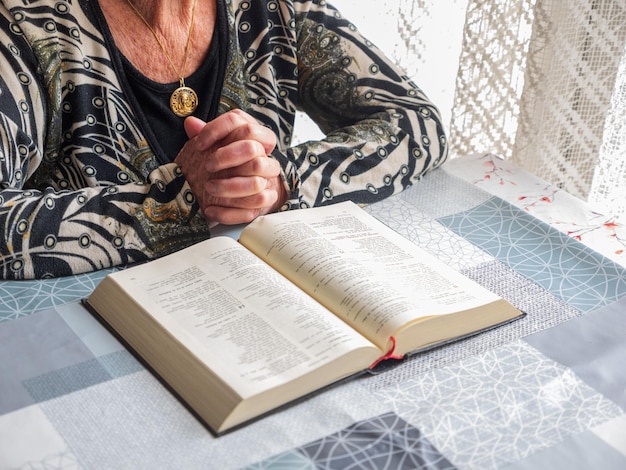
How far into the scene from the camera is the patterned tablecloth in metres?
0.66

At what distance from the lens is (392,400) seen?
0.72m

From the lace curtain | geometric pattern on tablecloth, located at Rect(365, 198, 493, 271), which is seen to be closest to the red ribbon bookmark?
geometric pattern on tablecloth, located at Rect(365, 198, 493, 271)

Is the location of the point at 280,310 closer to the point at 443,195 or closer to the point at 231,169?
the point at 231,169

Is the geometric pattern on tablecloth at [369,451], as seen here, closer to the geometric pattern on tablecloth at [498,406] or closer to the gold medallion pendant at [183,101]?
the geometric pattern on tablecloth at [498,406]

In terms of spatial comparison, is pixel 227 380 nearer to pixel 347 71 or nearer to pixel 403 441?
pixel 403 441

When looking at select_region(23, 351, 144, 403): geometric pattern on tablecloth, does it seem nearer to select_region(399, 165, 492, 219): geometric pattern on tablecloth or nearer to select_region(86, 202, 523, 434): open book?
select_region(86, 202, 523, 434): open book

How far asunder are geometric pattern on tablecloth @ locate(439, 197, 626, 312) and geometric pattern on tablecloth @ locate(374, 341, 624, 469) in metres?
0.16

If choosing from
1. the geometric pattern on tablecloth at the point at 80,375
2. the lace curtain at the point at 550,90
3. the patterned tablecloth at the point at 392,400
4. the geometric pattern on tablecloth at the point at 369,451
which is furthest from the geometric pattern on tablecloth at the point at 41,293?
the lace curtain at the point at 550,90

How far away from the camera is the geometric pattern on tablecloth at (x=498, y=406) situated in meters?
0.67

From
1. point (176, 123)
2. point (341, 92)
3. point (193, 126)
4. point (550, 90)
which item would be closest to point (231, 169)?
point (193, 126)

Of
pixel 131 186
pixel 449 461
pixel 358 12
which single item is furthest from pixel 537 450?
pixel 358 12

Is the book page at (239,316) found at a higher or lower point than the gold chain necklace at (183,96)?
lower

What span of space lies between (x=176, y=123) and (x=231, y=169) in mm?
242

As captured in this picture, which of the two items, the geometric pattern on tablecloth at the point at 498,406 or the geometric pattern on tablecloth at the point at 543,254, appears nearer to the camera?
the geometric pattern on tablecloth at the point at 498,406
